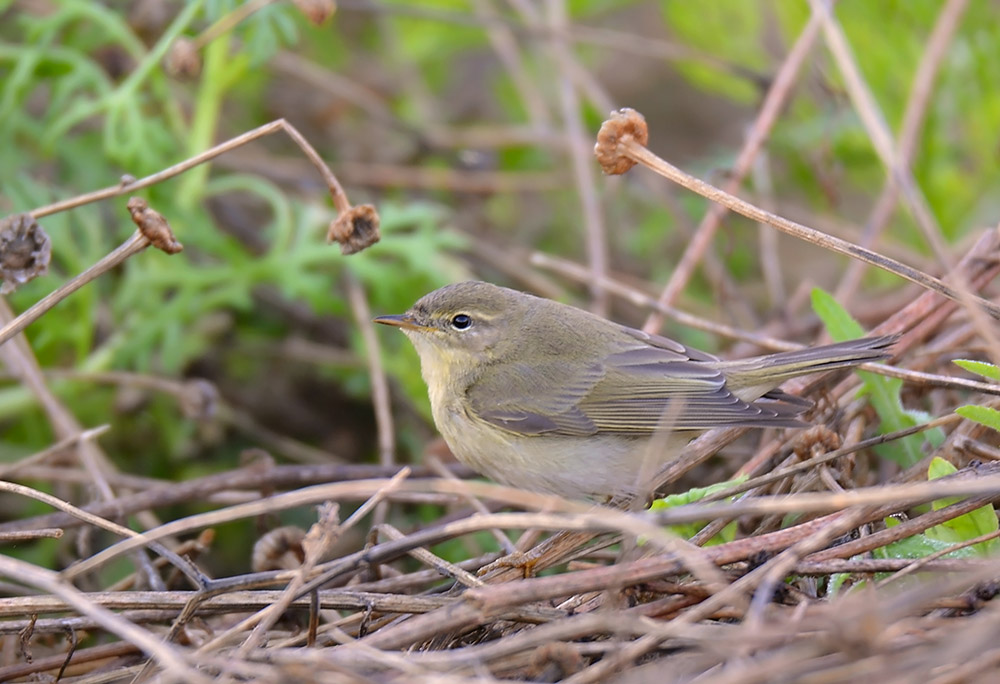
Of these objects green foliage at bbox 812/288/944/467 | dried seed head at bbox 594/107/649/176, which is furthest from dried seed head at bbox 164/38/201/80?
green foliage at bbox 812/288/944/467

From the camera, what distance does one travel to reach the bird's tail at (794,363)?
3.22 meters

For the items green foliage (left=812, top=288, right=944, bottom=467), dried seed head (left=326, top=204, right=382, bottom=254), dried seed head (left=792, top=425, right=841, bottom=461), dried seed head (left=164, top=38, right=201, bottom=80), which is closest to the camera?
dried seed head (left=326, top=204, right=382, bottom=254)

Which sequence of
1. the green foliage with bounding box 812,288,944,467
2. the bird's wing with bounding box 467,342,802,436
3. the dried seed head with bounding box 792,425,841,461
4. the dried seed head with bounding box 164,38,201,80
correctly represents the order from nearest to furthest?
1. the dried seed head with bounding box 792,425,841,461
2. the green foliage with bounding box 812,288,944,467
3. the dried seed head with bounding box 164,38,201,80
4. the bird's wing with bounding box 467,342,802,436

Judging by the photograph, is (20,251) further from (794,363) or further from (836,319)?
(836,319)

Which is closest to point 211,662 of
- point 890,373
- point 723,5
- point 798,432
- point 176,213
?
point 798,432

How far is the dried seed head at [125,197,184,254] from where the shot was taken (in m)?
2.95

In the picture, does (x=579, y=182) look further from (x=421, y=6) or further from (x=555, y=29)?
(x=421, y=6)

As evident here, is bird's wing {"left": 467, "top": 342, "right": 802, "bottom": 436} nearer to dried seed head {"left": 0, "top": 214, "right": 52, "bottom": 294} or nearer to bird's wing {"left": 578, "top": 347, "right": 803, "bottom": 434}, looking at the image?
bird's wing {"left": 578, "top": 347, "right": 803, "bottom": 434}

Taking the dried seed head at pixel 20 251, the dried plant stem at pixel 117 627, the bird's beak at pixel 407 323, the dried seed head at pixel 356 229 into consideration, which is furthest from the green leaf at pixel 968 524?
the dried seed head at pixel 20 251

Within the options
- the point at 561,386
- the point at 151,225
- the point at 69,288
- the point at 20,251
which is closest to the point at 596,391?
the point at 561,386

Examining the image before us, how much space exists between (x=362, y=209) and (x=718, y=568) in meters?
1.49

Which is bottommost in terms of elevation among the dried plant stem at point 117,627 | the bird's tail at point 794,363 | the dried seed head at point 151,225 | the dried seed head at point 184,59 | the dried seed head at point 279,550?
the dried seed head at point 279,550

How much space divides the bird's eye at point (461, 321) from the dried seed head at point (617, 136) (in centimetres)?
124

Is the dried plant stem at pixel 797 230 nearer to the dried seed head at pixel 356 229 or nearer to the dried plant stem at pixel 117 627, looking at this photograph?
the dried seed head at pixel 356 229
